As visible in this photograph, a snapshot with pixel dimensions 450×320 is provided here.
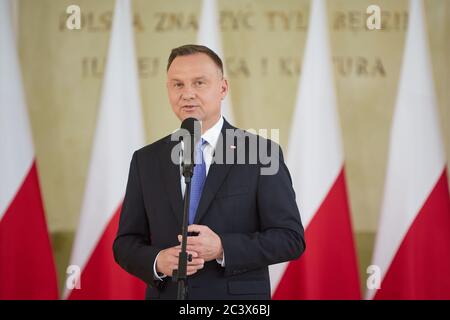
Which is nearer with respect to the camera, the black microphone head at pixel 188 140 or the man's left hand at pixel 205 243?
the black microphone head at pixel 188 140

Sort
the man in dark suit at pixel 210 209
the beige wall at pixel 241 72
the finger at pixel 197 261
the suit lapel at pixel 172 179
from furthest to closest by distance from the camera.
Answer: the beige wall at pixel 241 72
the suit lapel at pixel 172 179
the man in dark suit at pixel 210 209
the finger at pixel 197 261

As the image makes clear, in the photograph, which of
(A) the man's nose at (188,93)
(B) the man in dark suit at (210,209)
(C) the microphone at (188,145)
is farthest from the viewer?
(A) the man's nose at (188,93)

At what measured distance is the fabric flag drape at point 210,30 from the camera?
3.54 metres

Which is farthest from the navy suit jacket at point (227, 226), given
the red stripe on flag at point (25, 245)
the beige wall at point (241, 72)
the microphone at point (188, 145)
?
the red stripe on flag at point (25, 245)

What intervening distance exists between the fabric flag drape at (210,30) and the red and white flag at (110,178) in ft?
1.39

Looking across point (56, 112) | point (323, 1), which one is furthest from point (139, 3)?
point (323, 1)

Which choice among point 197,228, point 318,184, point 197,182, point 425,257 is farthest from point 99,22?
point 425,257

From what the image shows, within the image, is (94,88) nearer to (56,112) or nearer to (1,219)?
(56,112)

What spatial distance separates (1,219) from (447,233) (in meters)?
2.53

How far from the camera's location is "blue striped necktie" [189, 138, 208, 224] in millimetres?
2291

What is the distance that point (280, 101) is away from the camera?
141 inches

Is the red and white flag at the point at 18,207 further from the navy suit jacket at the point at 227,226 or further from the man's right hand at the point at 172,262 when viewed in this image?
the man's right hand at the point at 172,262
